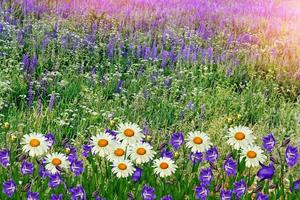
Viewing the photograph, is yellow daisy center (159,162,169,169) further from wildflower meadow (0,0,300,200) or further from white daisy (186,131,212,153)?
white daisy (186,131,212,153)

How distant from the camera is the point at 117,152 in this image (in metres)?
3.28

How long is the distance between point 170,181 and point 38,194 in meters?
0.74

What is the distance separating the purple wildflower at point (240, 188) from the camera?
3229 mm

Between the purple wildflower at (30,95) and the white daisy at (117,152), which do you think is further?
the purple wildflower at (30,95)

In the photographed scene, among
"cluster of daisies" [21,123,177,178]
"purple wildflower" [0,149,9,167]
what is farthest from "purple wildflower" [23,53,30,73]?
"cluster of daisies" [21,123,177,178]

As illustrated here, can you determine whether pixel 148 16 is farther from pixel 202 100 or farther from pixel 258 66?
pixel 202 100

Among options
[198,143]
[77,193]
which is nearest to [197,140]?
[198,143]

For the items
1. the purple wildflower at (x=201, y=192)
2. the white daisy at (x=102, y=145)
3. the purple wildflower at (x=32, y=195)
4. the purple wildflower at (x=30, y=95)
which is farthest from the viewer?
the purple wildflower at (x=30, y=95)

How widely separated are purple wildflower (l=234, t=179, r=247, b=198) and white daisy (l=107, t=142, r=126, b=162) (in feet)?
2.10

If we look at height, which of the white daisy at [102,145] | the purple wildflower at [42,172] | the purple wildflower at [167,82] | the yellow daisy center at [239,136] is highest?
the yellow daisy center at [239,136]

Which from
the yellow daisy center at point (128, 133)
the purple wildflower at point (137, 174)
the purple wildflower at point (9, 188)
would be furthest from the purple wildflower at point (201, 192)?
the purple wildflower at point (9, 188)

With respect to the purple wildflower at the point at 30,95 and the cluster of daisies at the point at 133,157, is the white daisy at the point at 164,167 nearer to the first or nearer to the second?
the cluster of daisies at the point at 133,157

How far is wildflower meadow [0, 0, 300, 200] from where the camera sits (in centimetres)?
332

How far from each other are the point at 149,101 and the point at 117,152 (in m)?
2.40
